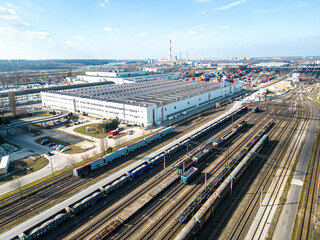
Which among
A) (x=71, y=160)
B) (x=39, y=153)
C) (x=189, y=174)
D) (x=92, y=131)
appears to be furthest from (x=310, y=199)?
(x=39, y=153)

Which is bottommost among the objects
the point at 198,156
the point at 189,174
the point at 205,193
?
the point at 205,193

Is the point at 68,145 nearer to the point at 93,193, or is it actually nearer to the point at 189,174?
the point at 93,193

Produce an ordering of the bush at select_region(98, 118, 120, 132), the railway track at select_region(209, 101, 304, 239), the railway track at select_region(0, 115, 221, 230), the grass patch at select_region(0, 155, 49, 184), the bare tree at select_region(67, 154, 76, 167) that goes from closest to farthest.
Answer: the railway track at select_region(209, 101, 304, 239) < the railway track at select_region(0, 115, 221, 230) < the grass patch at select_region(0, 155, 49, 184) < the bare tree at select_region(67, 154, 76, 167) < the bush at select_region(98, 118, 120, 132)

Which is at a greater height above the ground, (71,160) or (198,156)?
(198,156)

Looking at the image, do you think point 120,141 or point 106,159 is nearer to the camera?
point 106,159

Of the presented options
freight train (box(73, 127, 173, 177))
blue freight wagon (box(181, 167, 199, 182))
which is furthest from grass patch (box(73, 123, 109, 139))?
blue freight wagon (box(181, 167, 199, 182))

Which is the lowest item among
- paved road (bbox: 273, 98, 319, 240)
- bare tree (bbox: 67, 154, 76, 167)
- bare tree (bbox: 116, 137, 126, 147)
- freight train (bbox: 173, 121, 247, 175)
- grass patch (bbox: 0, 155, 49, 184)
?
paved road (bbox: 273, 98, 319, 240)

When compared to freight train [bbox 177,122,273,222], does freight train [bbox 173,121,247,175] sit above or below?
above

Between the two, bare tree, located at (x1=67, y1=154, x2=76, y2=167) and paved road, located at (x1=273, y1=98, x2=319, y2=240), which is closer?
paved road, located at (x1=273, y1=98, x2=319, y2=240)

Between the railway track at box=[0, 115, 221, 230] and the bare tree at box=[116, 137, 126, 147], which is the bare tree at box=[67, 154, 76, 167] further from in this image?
the bare tree at box=[116, 137, 126, 147]

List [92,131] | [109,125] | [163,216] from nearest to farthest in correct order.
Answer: [163,216] < [92,131] < [109,125]
